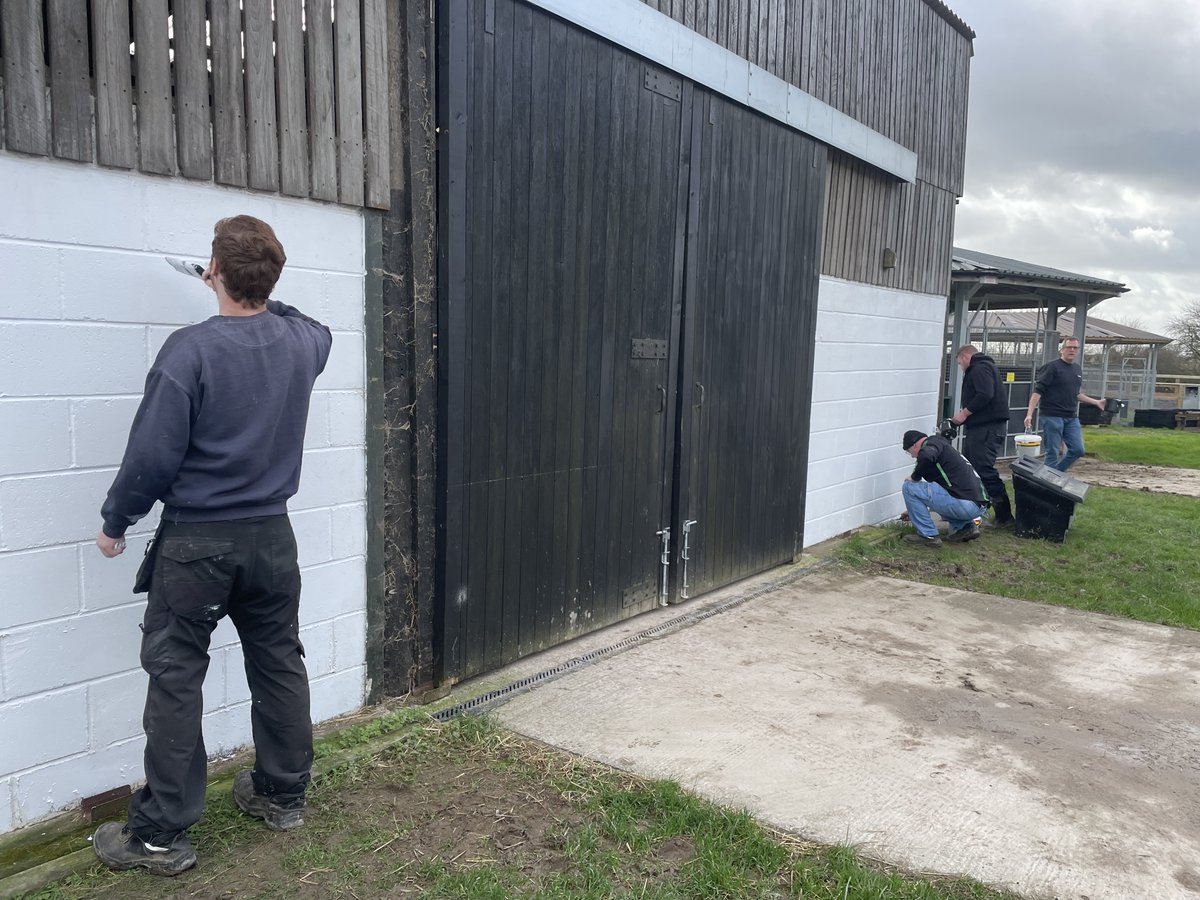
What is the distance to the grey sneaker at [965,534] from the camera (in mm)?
7926

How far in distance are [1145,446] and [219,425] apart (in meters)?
18.0

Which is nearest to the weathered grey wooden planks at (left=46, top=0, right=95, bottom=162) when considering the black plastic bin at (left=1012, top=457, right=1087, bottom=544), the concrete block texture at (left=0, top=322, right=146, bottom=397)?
the concrete block texture at (left=0, top=322, right=146, bottom=397)

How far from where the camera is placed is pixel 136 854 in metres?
2.67

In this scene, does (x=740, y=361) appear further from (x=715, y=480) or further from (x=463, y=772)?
(x=463, y=772)

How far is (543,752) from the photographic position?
3545 millimetres

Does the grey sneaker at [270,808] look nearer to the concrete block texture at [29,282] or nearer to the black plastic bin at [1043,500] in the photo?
the concrete block texture at [29,282]

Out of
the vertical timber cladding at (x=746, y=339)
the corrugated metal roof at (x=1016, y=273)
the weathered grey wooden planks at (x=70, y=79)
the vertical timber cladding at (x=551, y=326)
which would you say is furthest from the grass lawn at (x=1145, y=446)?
the weathered grey wooden planks at (x=70, y=79)

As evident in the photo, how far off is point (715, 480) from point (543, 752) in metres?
2.74

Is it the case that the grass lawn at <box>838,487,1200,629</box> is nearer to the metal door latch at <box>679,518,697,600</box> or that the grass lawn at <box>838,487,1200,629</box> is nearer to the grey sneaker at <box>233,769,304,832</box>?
the metal door latch at <box>679,518,697,600</box>

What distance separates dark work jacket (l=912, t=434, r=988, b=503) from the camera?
25.6ft

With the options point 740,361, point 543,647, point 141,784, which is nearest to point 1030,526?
point 740,361

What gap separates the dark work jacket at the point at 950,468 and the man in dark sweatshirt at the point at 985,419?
698mm

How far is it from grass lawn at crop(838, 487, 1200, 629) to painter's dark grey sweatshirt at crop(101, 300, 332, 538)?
525cm

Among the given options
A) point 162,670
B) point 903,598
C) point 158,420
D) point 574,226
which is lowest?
point 903,598
